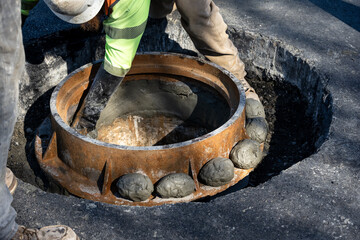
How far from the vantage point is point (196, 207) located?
2.40 m

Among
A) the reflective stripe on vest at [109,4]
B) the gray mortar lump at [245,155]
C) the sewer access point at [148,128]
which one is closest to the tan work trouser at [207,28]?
the sewer access point at [148,128]

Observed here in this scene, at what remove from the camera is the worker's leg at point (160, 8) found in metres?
3.69

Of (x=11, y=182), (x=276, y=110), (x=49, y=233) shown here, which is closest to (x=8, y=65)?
(x=49, y=233)

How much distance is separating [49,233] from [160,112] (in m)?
1.99

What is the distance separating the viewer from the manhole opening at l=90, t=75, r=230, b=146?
3.68 meters

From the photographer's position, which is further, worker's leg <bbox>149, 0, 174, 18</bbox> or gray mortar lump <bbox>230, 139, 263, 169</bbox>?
worker's leg <bbox>149, 0, 174, 18</bbox>

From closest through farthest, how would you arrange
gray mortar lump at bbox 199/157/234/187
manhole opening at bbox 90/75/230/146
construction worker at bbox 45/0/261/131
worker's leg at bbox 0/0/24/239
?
worker's leg at bbox 0/0/24/239 → construction worker at bbox 45/0/261/131 → gray mortar lump at bbox 199/157/234/187 → manhole opening at bbox 90/75/230/146

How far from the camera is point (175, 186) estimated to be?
2.73 metres

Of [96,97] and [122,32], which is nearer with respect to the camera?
[122,32]

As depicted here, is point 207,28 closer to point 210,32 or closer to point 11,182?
point 210,32

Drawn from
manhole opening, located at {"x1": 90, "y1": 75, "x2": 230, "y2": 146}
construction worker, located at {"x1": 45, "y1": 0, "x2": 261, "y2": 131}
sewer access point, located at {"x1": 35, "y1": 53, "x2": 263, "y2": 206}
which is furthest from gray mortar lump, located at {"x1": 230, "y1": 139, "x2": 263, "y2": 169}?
construction worker, located at {"x1": 45, "y1": 0, "x2": 261, "y2": 131}

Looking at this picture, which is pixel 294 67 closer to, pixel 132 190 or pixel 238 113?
pixel 238 113

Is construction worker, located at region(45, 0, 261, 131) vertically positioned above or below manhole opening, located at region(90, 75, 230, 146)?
above

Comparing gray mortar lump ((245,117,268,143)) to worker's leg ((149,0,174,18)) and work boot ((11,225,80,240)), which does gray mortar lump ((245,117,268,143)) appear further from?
work boot ((11,225,80,240))
